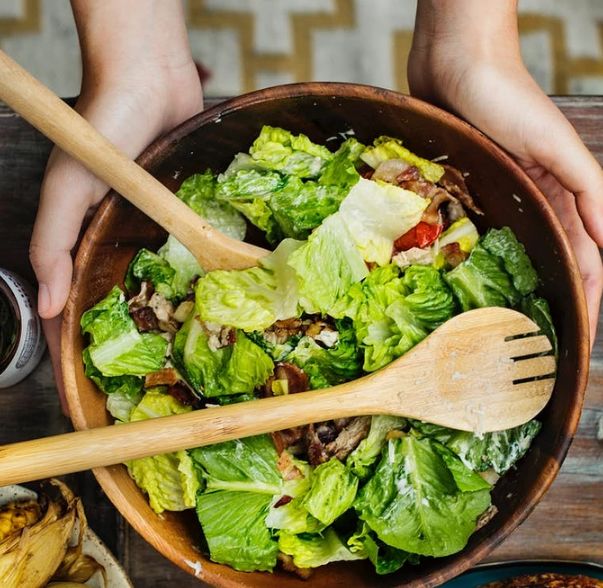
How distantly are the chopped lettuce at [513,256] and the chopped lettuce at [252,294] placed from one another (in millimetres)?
337

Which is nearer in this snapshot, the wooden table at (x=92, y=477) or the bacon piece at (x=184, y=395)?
the bacon piece at (x=184, y=395)

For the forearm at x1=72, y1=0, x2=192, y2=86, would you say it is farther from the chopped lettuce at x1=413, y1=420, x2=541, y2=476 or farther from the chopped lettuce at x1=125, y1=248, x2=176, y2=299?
the chopped lettuce at x1=413, y1=420, x2=541, y2=476

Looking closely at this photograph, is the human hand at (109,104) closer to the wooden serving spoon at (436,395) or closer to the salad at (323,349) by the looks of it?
the salad at (323,349)

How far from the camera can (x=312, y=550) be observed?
1.39m

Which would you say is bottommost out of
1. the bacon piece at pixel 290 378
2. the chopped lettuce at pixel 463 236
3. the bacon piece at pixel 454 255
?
the bacon piece at pixel 290 378

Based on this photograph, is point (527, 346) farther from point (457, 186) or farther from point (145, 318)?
point (145, 318)

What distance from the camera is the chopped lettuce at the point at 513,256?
1376 millimetres

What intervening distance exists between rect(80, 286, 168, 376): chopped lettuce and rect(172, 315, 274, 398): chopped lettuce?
0.16 ft

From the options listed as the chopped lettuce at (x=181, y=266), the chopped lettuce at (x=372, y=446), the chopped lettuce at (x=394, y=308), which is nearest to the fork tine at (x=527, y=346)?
the chopped lettuce at (x=394, y=308)

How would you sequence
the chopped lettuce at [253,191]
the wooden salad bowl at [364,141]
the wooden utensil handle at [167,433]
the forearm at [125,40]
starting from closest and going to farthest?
the wooden utensil handle at [167,433], the wooden salad bowl at [364,141], the chopped lettuce at [253,191], the forearm at [125,40]

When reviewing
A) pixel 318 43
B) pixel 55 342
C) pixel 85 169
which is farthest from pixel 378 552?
pixel 318 43

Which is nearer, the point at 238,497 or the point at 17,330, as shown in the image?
the point at 238,497

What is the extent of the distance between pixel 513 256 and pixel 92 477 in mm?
897

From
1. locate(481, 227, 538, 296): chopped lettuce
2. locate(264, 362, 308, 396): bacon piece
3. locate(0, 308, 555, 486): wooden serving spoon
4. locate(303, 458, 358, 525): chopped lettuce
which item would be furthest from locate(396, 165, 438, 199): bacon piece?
locate(303, 458, 358, 525): chopped lettuce
